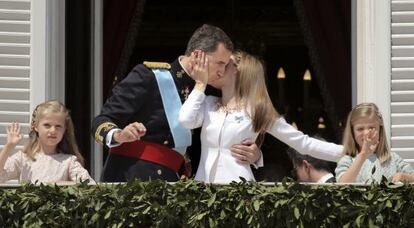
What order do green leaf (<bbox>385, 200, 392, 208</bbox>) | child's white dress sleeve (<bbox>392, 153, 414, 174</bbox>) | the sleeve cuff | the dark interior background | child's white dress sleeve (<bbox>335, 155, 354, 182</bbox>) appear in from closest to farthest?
green leaf (<bbox>385, 200, 392, 208</bbox>)
the sleeve cuff
child's white dress sleeve (<bbox>335, 155, 354, 182</bbox>)
child's white dress sleeve (<bbox>392, 153, 414, 174</bbox>)
the dark interior background

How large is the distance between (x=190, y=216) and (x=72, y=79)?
2.32 m

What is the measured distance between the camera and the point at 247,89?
474 centimetres

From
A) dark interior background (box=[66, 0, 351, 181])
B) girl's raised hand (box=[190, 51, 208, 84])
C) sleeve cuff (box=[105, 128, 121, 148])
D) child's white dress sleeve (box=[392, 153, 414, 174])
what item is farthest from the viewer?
dark interior background (box=[66, 0, 351, 181])

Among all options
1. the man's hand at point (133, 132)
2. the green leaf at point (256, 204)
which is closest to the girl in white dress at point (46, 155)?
the man's hand at point (133, 132)

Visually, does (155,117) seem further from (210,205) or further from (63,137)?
(210,205)

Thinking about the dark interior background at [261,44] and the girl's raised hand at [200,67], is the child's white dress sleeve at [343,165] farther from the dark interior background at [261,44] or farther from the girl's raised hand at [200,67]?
the dark interior background at [261,44]

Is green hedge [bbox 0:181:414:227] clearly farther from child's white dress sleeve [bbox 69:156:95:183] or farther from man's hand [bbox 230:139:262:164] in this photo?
child's white dress sleeve [bbox 69:156:95:183]

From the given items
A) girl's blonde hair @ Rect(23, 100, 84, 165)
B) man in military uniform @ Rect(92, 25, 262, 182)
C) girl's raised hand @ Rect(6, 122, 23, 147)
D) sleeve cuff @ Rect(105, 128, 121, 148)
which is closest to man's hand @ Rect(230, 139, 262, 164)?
man in military uniform @ Rect(92, 25, 262, 182)

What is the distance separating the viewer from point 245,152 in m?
4.64

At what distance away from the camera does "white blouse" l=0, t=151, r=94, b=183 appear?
4820 mm

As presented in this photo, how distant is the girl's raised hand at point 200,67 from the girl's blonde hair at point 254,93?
0.18 meters

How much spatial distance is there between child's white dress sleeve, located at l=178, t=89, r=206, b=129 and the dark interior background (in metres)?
1.73

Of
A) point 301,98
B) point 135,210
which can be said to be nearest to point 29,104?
point 135,210

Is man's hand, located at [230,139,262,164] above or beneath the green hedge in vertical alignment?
above
